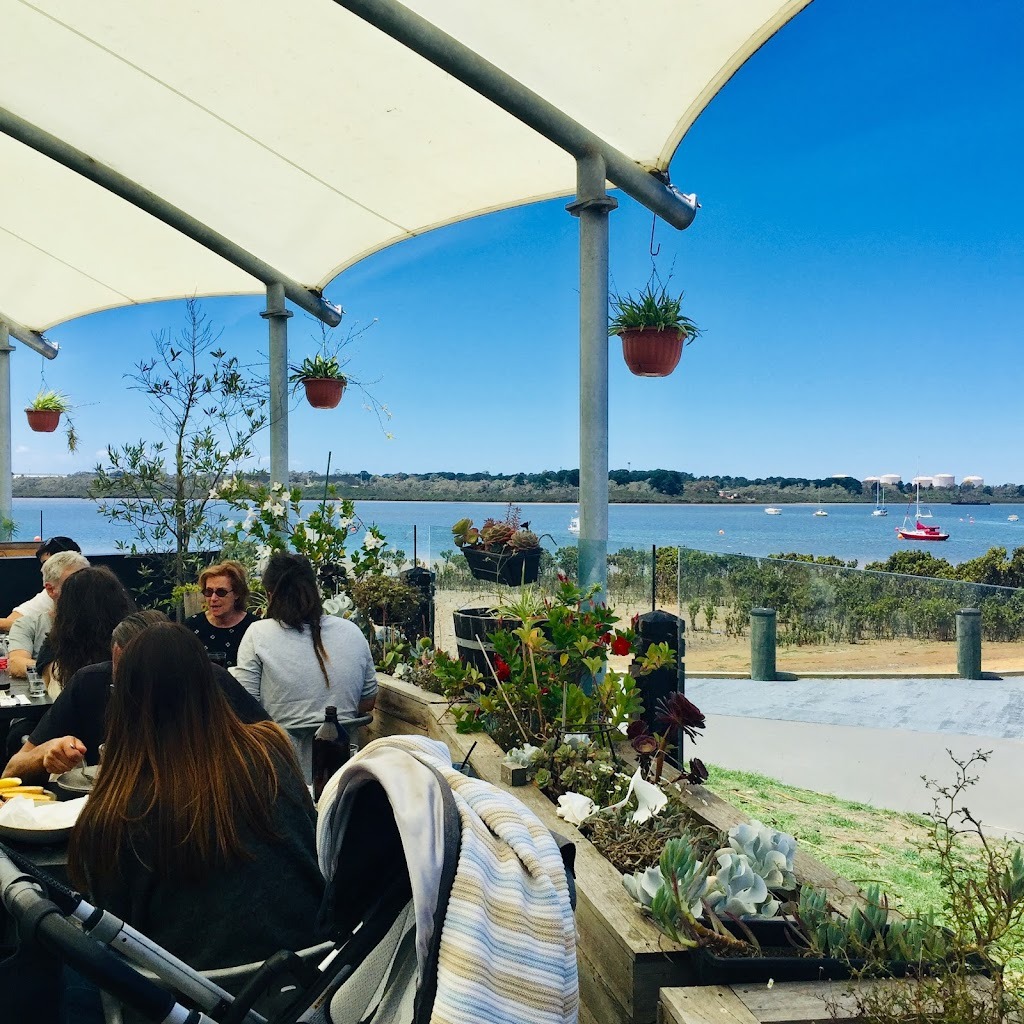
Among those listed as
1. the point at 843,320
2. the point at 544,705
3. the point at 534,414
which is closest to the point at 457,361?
the point at 534,414

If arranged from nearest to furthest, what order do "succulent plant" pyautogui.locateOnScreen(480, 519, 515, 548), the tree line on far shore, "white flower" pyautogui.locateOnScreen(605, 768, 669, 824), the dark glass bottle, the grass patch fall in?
"white flower" pyautogui.locateOnScreen(605, 768, 669, 824) < the dark glass bottle < the grass patch < "succulent plant" pyautogui.locateOnScreen(480, 519, 515, 548) < the tree line on far shore

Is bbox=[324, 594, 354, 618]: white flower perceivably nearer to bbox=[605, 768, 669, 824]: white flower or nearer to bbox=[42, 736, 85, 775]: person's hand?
bbox=[42, 736, 85, 775]: person's hand

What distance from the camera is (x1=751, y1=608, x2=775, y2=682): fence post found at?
26.6 ft

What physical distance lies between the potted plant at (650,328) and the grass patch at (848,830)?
237 centimetres

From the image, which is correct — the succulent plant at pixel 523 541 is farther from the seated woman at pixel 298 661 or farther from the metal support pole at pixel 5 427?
the metal support pole at pixel 5 427

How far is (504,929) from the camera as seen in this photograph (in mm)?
1324

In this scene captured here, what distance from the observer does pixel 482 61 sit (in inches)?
173

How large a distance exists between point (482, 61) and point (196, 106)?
2.18 m

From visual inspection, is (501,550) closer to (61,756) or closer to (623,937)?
(61,756)

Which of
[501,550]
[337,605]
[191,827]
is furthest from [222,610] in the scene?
[191,827]

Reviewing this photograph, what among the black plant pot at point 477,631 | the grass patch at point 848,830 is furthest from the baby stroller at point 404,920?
the grass patch at point 848,830

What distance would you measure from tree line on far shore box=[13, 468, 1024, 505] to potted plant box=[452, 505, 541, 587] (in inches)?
14.4

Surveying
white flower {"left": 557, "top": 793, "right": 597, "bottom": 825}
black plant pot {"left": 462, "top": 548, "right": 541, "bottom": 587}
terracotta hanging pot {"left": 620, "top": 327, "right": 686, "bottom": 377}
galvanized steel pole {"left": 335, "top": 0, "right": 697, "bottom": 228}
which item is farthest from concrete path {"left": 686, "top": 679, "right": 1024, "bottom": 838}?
white flower {"left": 557, "top": 793, "right": 597, "bottom": 825}

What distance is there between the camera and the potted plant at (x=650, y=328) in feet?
15.9
